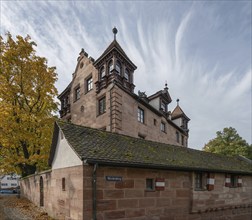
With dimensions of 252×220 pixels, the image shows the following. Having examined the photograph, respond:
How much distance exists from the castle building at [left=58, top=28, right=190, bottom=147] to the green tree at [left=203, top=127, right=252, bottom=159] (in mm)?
13032

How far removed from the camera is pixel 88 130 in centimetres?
1113

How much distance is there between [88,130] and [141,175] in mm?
3453

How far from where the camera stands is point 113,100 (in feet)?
59.3

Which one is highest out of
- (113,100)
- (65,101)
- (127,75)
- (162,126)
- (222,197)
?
(127,75)

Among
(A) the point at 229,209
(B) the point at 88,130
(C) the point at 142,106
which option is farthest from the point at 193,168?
(C) the point at 142,106

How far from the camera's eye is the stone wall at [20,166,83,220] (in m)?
8.37

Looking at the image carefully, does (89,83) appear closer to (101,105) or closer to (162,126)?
(101,105)

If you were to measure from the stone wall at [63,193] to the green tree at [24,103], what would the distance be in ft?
10.8

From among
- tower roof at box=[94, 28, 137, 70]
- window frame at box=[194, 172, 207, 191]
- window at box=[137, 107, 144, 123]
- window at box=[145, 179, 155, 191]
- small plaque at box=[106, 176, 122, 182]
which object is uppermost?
tower roof at box=[94, 28, 137, 70]

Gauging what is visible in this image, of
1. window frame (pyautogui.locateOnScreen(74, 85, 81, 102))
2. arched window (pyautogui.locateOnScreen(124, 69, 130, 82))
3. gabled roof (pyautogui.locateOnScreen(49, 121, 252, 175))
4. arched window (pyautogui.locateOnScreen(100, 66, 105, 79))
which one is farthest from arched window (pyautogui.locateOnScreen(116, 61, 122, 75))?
gabled roof (pyautogui.locateOnScreen(49, 121, 252, 175))

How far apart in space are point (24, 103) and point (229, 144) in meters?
30.2

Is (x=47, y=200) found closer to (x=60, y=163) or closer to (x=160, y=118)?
(x=60, y=163)

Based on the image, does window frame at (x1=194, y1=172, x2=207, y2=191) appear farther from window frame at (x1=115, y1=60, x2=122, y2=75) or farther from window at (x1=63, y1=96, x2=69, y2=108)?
window at (x1=63, y1=96, x2=69, y2=108)

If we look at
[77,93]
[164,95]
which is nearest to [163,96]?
[164,95]
